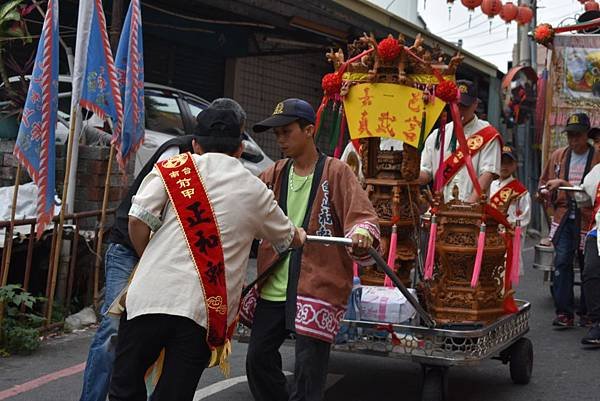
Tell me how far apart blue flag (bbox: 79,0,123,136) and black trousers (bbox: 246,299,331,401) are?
9.60 ft

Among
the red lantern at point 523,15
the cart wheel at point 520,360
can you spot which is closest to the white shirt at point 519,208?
the cart wheel at point 520,360

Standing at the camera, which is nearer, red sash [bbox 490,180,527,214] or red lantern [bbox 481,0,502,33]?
red sash [bbox 490,180,527,214]

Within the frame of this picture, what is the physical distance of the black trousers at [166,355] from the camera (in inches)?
135

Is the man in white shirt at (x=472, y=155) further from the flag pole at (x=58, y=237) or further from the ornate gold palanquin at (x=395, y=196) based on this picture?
the flag pole at (x=58, y=237)

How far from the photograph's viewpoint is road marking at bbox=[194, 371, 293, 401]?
18.3 ft

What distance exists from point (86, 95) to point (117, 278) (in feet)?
8.80

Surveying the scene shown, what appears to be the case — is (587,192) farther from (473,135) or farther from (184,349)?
(184,349)

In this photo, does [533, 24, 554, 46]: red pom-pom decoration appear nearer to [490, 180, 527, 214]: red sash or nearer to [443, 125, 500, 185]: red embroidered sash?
[490, 180, 527, 214]: red sash

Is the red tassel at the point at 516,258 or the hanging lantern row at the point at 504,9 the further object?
the hanging lantern row at the point at 504,9

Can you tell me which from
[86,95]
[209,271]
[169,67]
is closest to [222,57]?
[169,67]

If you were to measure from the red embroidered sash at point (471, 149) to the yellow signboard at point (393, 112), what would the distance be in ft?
1.28

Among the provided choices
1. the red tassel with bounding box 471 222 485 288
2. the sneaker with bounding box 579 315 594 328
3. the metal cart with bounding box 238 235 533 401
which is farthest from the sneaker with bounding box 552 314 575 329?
the metal cart with bounding box 238 235 533 401

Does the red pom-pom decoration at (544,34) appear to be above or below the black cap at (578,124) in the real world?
above

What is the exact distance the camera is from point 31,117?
20.7 ft
